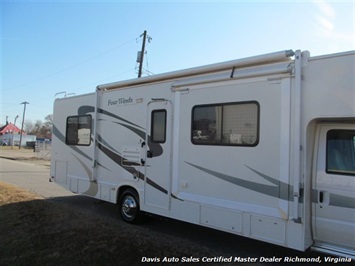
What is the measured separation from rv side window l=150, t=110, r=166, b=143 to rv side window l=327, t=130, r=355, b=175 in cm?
289

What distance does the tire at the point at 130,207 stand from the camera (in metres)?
6.55

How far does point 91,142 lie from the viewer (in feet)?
25.0

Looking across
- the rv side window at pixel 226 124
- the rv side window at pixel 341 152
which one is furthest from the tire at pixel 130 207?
the rv side window at pixel 341 152

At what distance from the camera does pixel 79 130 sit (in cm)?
810

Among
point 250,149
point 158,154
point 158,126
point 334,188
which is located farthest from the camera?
point 158,126

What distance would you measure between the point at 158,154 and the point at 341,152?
10.3 ft

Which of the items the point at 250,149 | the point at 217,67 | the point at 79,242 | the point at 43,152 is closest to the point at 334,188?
the point at 250,149

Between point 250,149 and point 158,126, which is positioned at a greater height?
point 158,126

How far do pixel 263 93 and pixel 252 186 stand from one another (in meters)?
1.38

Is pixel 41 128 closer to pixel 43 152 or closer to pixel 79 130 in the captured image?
pixel 43 152

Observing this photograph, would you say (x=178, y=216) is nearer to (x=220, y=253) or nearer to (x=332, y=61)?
(x=220, y=253)

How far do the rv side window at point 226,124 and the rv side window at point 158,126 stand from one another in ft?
2.48

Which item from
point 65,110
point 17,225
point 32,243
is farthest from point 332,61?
point 65,110

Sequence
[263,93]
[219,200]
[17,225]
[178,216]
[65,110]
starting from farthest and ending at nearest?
[65,110] → [17,225] → [178,216] → [219,200] → [263,93]
